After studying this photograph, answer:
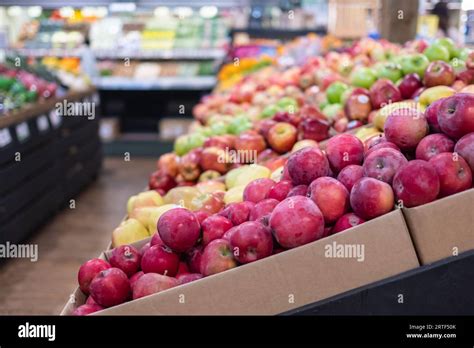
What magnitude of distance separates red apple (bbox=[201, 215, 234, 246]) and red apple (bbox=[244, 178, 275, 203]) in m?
0.20

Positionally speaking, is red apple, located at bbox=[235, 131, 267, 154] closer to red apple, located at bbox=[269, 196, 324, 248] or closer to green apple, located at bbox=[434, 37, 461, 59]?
green apple, located at bbox=[434, 37, 461, 59]

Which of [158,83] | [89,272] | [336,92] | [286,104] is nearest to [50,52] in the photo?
[158,83]

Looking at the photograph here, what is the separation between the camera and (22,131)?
4773 mm

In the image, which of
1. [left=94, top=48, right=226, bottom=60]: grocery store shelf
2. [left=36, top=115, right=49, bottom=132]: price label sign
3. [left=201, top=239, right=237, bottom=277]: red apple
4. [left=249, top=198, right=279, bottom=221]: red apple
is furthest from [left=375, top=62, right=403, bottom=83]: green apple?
[left=94, top=48, right=226, bottom=60]: grocery store shelf

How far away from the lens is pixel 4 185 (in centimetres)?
435

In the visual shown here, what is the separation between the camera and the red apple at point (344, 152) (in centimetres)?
182

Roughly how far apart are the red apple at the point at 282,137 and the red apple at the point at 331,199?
1.18 metres

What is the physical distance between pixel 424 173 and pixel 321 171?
1.04ft

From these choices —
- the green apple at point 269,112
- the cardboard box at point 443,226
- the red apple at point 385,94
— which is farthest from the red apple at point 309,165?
the green apple at point 269,112

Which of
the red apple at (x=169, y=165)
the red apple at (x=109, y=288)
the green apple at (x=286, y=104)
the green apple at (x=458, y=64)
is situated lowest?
the red apple at (x=109, y=288)

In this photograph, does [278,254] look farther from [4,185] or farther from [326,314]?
[4,185]

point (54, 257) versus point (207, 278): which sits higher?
point (207, 278)

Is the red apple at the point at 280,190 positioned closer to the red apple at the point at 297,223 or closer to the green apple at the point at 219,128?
the red apple at the point at 297,223
